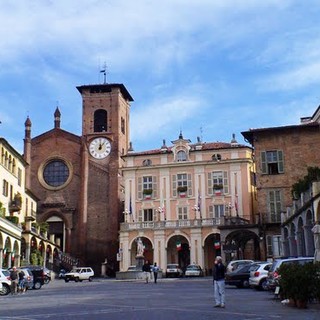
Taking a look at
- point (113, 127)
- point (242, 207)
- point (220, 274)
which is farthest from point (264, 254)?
point (220, 274)

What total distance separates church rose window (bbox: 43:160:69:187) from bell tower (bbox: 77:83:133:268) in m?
2.74

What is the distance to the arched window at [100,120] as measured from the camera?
67750mm

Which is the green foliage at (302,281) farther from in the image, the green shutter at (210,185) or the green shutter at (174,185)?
the green shutter at (174,185)

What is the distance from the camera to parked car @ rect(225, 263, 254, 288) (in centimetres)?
2795

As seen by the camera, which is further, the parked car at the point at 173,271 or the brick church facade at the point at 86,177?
the brick church facade at the point at 86,177

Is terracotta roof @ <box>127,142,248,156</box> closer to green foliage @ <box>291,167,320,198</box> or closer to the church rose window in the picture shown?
the church rose window

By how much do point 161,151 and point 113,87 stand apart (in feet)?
41.1

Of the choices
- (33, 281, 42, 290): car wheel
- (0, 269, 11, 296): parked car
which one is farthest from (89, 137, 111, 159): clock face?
(0, 269, 11, 296): parked car

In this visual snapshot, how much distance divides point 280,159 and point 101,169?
997 inches

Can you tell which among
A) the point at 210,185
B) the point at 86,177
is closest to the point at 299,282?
the point at 210,185

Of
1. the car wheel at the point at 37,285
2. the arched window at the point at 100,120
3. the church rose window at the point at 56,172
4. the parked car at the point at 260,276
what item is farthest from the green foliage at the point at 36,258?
the parked car at the point at 260,276

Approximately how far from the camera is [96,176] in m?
65.2

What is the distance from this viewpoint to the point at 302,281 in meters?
14.4

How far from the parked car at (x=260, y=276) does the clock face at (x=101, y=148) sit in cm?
4214
